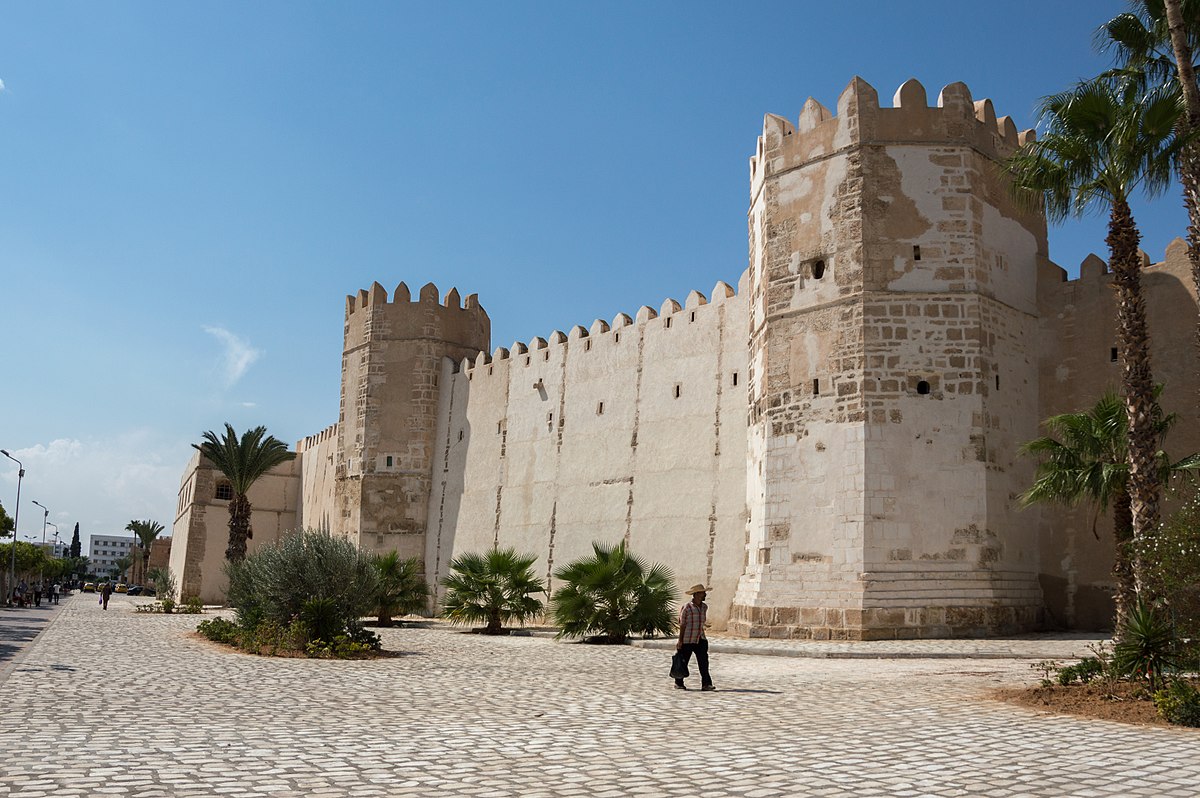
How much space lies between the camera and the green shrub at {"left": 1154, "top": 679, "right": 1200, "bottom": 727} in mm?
7281

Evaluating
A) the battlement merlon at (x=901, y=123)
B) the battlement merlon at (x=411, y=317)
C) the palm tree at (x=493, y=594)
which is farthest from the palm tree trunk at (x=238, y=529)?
the battlement merlon at (x=901, y=123)

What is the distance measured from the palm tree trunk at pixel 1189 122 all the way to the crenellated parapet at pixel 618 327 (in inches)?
410

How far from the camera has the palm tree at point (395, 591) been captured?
848 inches

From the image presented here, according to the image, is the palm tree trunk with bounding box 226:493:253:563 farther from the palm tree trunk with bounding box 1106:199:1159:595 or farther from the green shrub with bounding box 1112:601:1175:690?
the green shrub with bounding box 1112:601:1175:690

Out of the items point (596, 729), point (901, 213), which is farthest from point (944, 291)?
point (596, 729)

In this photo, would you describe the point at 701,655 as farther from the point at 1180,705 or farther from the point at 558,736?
the point at 1180,705

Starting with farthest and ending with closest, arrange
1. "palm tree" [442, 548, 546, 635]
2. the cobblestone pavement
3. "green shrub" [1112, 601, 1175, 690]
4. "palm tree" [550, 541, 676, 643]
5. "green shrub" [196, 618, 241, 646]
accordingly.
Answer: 1. "palm tree" [442, 548, 546, 635]
2. "palm tree" [550, 541, 676, 643]
3. "green shrub" [196, 618, 241, 646]
4. "green shrub" [1112, 601, 1175, 690]
5. the cobblestone pavement

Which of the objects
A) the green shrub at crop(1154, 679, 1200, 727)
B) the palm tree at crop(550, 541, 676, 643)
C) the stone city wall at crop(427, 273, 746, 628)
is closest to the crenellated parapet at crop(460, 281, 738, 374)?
the stone city wall at crop(427, 273, 746, 628)

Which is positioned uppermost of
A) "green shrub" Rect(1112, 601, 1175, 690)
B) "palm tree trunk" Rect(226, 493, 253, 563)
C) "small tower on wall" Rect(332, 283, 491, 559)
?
"small tower on wall" Rect(332, 283, 491, 559)

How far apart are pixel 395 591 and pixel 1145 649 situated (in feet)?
53.4

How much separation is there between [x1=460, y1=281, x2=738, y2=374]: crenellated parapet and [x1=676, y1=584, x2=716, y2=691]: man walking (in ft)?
36.2

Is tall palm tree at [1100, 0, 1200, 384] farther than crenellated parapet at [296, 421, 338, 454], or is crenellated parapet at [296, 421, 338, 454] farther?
crenellated parapet at [296, 421, 338, 454]

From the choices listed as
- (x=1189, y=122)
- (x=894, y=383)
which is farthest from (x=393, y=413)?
(x=1189, y=122)

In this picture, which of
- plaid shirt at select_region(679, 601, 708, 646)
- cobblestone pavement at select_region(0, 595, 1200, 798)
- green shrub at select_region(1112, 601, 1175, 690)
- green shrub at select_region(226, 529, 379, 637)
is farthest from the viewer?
green shrub at select_region(226, 529, 379, 637)
